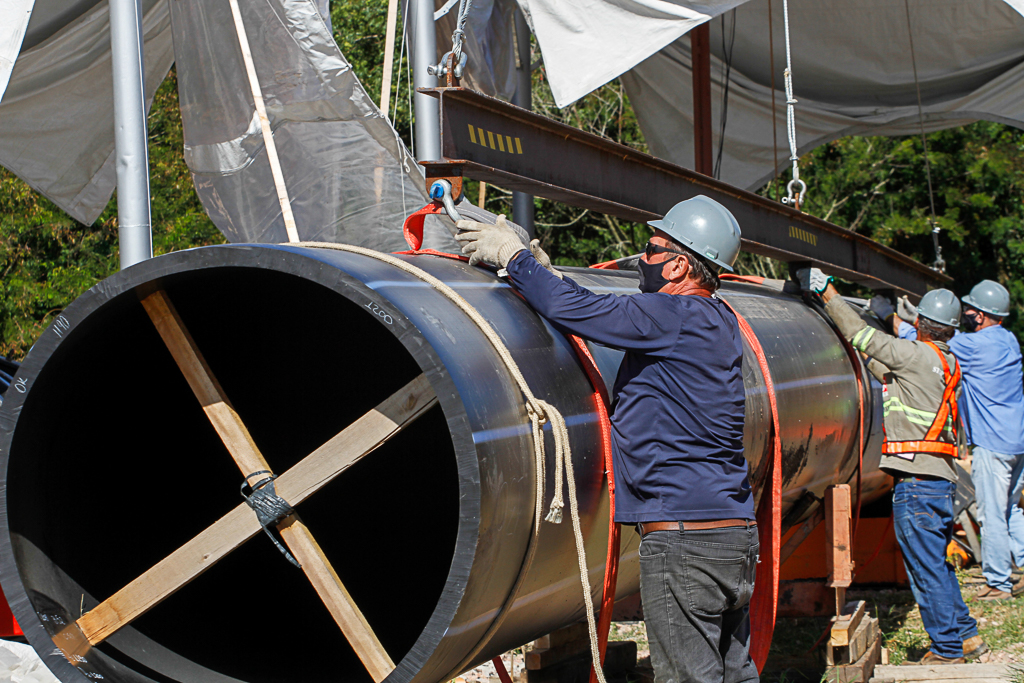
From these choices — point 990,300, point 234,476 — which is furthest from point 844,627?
point 990,300

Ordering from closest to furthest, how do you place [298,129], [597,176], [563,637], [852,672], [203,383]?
[203,383] → [563,637] → [597,176] → [852,672] → [298,129]

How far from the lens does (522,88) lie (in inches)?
364

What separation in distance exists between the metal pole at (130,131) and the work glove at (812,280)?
3.89m

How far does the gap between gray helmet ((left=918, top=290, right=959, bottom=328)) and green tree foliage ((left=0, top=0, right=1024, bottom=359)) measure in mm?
10765

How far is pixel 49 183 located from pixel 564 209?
1035 centimetres

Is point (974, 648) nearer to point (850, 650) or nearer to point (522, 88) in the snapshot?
point (850, 650)

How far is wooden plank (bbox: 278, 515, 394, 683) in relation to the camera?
98.8 inches

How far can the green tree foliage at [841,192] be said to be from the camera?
17047 millimetres

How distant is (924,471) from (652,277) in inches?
114

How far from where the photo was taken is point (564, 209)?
60.2 feet

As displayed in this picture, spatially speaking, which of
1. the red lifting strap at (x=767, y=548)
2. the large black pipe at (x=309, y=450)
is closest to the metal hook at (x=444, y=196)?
the large black pipe at (x=309, y=450)

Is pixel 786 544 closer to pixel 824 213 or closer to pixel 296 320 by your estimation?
pixel 296 320

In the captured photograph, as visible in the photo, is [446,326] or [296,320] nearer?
[446,326]

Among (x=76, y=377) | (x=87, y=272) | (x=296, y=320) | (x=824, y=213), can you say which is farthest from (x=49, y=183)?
(x=824, y=213)
